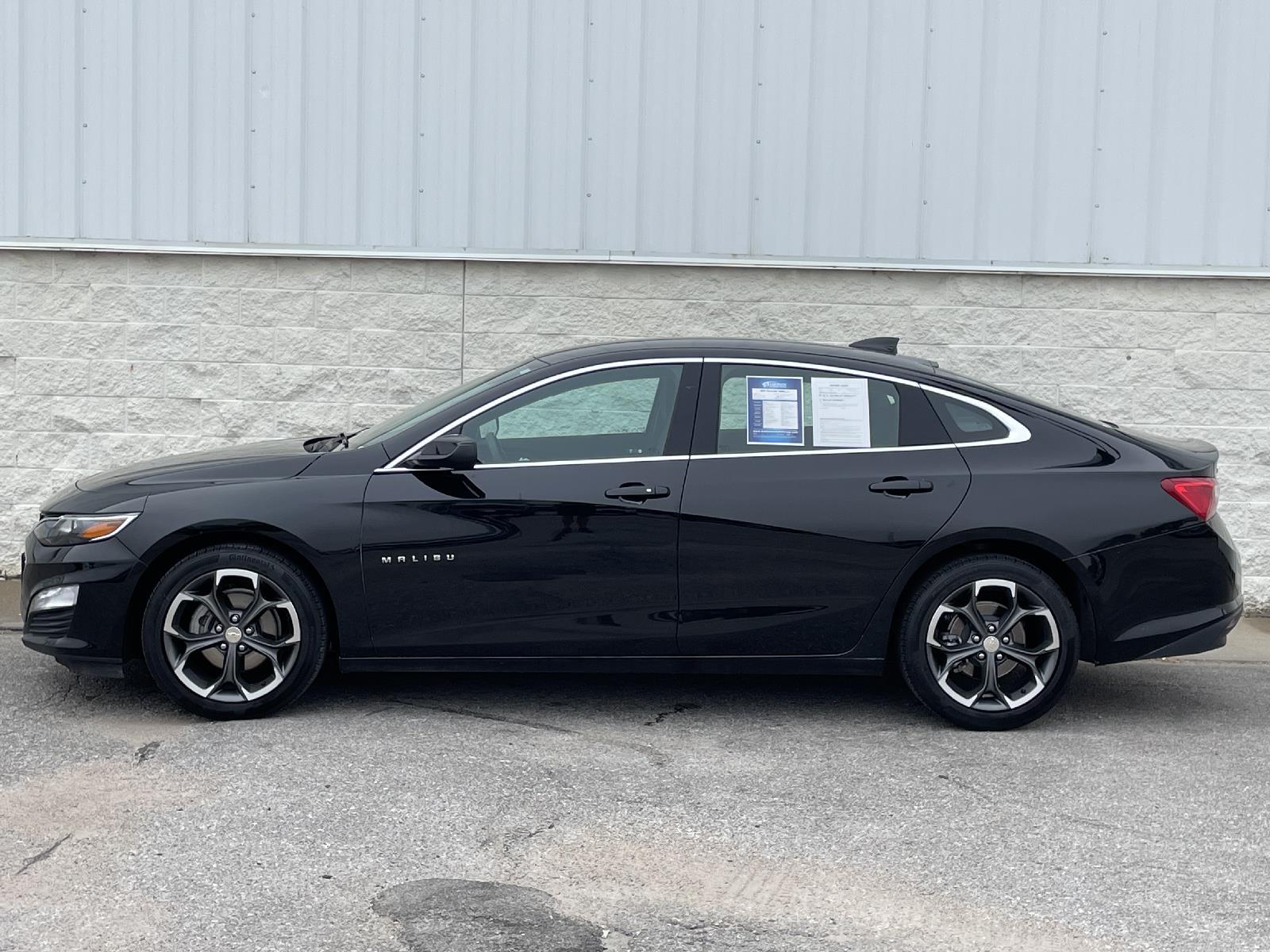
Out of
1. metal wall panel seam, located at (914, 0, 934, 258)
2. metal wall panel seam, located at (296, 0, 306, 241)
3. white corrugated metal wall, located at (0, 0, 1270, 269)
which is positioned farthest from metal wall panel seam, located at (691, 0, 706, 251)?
metal wall panel seam, located at (296, 0, 306, 241)

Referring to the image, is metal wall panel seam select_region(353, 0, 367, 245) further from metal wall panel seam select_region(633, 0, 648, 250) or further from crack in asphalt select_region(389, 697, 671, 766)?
crack in asphalt select_region(389, 697, 671, 766)

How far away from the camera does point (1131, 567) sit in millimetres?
6141

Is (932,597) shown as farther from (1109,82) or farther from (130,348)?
(130,348)

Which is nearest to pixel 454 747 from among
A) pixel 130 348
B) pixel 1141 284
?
pixel 130 348

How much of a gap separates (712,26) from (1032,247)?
7.68ft

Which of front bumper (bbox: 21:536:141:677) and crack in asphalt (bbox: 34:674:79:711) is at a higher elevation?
front bumper (bbox: 21:536:141:677)

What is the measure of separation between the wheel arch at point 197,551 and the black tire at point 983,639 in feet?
7.65

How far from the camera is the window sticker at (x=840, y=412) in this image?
625cm

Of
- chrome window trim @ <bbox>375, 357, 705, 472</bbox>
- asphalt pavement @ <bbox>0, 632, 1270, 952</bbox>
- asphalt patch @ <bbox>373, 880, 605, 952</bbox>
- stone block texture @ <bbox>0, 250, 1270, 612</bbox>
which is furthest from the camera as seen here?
stone block texture @ <bbox>0, 250, 1270, 612</bbox>

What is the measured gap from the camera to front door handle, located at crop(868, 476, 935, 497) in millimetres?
6125

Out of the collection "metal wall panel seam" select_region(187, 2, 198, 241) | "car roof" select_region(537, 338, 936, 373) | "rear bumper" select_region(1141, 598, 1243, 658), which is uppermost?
"metal wall panel seam" select_region(187, 2, 198, 241)

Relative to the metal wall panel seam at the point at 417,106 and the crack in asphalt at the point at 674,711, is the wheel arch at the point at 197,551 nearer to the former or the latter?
the crack in asphalt at the point at 674,711

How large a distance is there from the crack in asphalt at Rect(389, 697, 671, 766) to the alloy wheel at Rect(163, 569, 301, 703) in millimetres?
638

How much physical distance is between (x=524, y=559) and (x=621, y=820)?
53.8 inches
